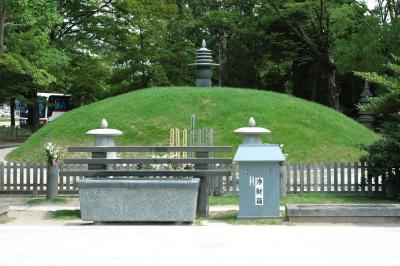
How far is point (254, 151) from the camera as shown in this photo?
12109mm

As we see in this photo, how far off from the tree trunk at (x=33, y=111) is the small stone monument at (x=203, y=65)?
19382 millimetres

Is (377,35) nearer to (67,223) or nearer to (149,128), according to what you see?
(149,128)

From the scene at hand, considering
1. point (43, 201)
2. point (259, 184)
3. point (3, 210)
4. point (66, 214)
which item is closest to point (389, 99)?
point (259, 184)

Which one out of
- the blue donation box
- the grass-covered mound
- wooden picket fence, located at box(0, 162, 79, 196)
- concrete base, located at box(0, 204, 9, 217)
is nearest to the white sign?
the blue donation box

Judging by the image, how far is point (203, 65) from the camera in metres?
29.7

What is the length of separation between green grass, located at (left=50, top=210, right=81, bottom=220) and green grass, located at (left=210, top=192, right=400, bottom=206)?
11.0 feet

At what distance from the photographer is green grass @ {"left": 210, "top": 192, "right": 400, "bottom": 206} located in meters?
15.3

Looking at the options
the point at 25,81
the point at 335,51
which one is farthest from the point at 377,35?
the point at 25,81
